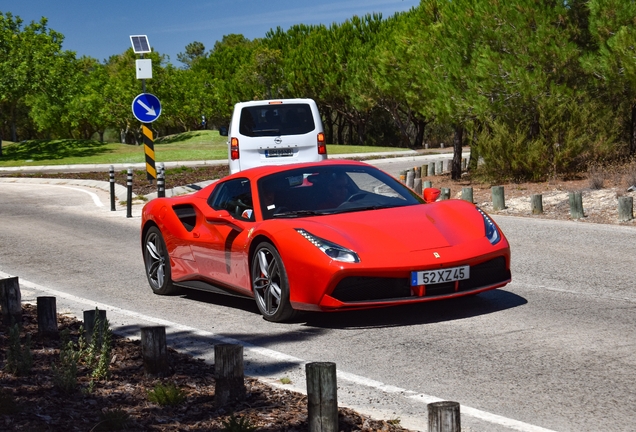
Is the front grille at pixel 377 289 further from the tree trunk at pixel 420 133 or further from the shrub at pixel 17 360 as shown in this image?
the tree trunk at pixel 420 133

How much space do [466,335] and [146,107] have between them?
16.3 metres

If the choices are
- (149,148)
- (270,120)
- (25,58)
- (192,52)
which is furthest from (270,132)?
(192,52)

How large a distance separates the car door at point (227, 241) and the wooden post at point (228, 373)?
3.16 meters

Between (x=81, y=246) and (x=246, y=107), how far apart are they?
5928 mm

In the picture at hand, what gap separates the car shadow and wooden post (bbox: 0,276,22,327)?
6.94 feet

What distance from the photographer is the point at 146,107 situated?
22.5m

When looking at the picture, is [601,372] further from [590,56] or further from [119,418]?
[590,56]

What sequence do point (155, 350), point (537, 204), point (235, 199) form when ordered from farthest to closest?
1. point (537, 204)
2. point (235, 199)
3. point (155, 350)

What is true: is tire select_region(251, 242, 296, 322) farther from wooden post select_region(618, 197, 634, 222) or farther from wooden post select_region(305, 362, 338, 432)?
wooden post select_region(618, 197, 634, 222)

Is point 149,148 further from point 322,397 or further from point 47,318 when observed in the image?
point 322,397

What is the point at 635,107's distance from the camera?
2531 centimetres

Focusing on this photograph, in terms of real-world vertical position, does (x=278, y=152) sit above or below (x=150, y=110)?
below

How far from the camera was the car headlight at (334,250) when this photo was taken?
7.61 m

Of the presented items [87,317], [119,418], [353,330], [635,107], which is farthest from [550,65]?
[119,418]
